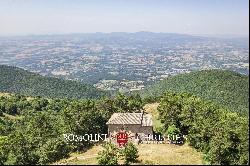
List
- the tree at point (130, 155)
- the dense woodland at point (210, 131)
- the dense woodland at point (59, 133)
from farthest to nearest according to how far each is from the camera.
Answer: the dense woodland at point (59, 133) < the dense woodland at point (210, 131) < the tree at point (130, 155)

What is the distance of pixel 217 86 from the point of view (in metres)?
148

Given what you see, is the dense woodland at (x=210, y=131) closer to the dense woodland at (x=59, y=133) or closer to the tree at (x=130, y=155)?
the tree at (x=130, y=155)

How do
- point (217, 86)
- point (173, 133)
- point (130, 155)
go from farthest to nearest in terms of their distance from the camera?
1. point (217, 86)
2. point (173, 133)
3. point (130, 155)

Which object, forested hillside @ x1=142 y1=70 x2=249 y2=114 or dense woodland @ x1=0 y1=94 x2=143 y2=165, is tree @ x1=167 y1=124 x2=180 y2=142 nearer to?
dense woodland @ x1=0 y1=94 x2=143 y2=165

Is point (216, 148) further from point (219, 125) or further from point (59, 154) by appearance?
point (59, 154)

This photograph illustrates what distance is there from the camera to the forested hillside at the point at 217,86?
428 ft

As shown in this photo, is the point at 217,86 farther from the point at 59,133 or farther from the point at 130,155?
the point at 130,155

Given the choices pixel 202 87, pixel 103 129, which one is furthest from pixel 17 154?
pixel 202 87

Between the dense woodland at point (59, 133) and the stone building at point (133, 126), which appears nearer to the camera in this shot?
the dense woodland at point (59, 133)

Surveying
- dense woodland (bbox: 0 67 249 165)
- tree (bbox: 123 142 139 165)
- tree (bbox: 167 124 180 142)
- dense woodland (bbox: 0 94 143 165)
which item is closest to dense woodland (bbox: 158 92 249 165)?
dense woodland (bbox: 0 67 249 165)

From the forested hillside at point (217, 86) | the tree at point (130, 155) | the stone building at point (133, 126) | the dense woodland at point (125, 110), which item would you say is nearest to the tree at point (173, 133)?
the dense woodland at point (125, 110)

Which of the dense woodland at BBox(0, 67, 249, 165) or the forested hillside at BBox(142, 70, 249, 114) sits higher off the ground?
the dense woodland at BBox(0, 67, 249, 165)

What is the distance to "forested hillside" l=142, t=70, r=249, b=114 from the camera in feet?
428

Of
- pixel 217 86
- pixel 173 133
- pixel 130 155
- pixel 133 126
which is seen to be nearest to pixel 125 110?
pixel 133 126
